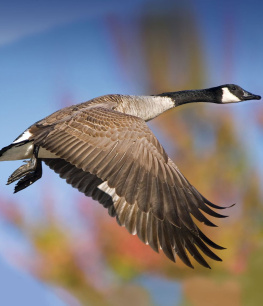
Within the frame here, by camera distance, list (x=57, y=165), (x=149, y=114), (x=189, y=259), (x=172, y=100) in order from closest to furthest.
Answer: (x=189, y=259) → (x=57, y=165) → (x=149, y=114) → (x=172, y=100)

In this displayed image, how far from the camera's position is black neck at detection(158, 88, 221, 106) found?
6.03m

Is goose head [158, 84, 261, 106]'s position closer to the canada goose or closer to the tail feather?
the canada goose

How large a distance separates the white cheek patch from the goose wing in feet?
9.25

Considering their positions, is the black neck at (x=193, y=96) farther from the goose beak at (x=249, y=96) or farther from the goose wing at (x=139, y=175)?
the goose wing at (x=139, y=175)

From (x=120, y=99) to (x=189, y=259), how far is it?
215 cm

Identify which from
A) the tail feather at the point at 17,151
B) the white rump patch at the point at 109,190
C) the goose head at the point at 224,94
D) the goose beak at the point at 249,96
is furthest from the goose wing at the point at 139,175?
the goose beak at the point at 249,96

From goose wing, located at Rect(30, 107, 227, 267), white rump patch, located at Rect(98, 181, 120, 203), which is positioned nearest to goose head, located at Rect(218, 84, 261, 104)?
white rump patch, located at Rect(98, 181, 120, 203)

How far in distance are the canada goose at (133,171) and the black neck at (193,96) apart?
1664 mm

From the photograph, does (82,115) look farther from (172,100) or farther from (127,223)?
(172,100)

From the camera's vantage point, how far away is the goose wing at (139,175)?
3.81 m

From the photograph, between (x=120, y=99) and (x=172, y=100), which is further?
(x=172, y=100)

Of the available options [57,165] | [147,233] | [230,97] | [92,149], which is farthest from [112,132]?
[230,97]

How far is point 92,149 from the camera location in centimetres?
402

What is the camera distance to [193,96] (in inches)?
252
